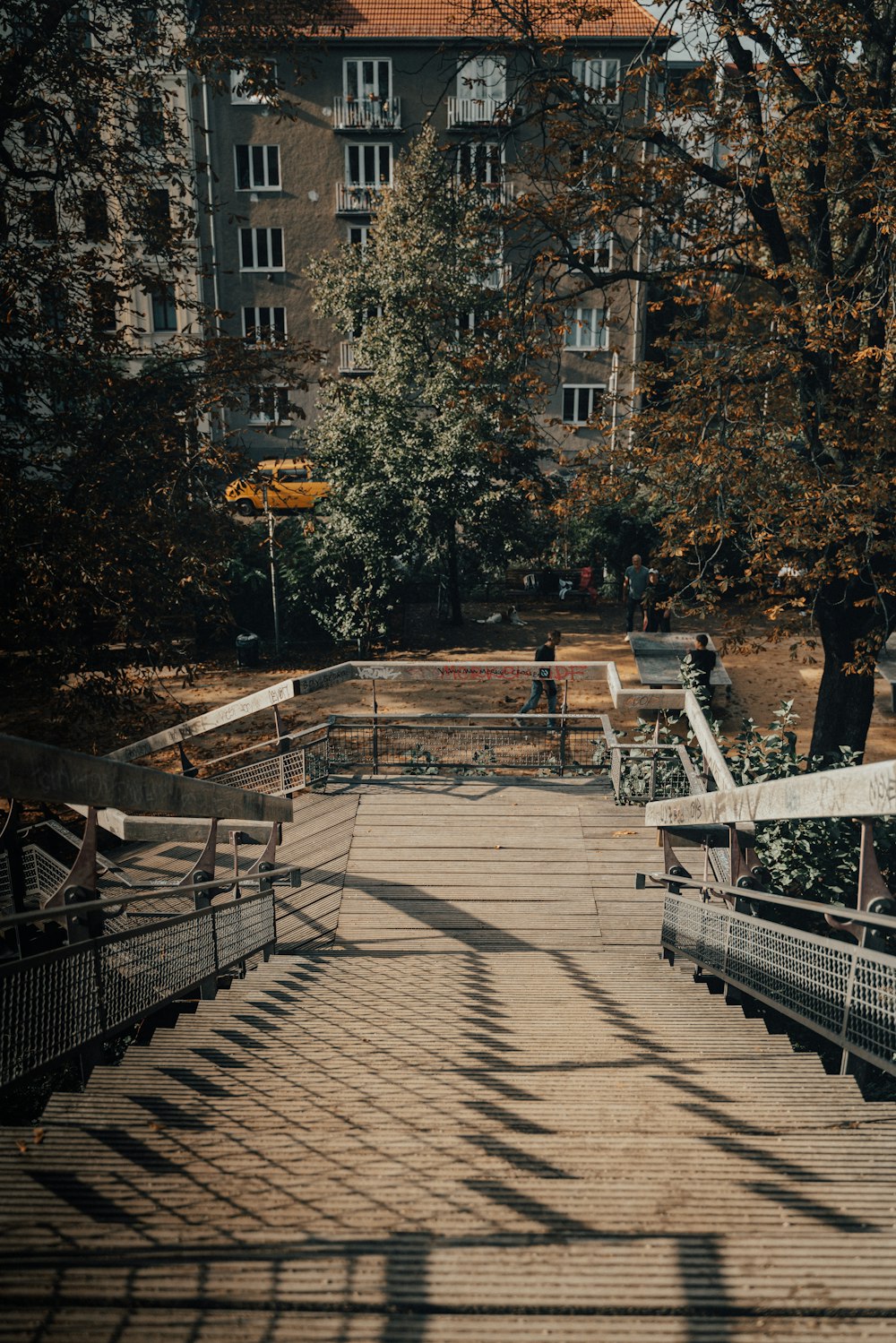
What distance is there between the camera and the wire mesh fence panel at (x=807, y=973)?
14.0ft

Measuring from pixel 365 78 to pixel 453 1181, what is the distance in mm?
38341

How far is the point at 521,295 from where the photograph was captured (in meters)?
13.2

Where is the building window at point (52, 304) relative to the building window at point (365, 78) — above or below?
below

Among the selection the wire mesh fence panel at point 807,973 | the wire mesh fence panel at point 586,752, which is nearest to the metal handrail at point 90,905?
the wire mesh fence panel at point 807,973

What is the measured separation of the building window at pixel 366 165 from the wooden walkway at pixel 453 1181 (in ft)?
113

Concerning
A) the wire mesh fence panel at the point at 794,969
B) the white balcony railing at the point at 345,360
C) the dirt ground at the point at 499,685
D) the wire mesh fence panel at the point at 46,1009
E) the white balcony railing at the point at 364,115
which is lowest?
the dirt ground at the point at 499,685

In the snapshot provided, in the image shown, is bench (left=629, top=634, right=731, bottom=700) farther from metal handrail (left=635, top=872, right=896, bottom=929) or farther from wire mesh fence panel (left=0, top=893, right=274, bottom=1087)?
wire mesh fence panel (left=0, top=893, right=274, bottom=1087)

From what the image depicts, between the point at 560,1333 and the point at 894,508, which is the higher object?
the point at 894,508

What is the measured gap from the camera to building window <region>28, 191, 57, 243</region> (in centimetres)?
1121

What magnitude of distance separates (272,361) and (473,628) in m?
11.8

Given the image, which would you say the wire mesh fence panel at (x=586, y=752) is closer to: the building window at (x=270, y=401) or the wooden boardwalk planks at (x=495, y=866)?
the wooden boardwalk planks at (x=495, y=866)

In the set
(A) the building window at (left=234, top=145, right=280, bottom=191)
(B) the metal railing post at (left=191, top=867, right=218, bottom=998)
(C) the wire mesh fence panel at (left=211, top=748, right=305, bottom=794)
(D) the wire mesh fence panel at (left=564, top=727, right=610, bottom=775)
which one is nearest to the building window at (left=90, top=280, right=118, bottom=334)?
(C) the wire mesh fence panel at (left=211, top=748, right=305, bottom=794)

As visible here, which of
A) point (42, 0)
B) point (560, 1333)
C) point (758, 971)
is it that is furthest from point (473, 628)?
point (560, 1333)

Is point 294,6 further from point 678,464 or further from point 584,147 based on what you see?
point 678,464
